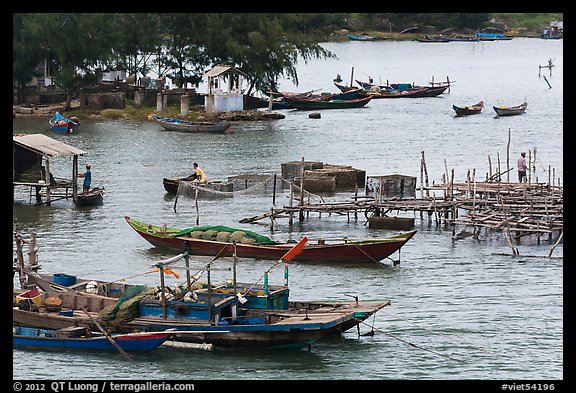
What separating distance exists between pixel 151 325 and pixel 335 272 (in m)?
8.91

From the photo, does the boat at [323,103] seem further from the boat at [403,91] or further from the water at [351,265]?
the boat at [403,91]

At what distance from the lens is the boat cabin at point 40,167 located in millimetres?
43719

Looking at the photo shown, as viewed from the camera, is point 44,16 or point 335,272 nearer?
point 335,272

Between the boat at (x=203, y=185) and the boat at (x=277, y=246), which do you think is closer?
the boat at (x=277, y=246)

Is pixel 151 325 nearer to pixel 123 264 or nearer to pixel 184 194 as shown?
pixel 123 264

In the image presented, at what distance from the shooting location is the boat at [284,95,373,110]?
→ 81812 mm

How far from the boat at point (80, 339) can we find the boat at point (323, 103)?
184ft

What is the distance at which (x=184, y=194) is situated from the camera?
150 ft

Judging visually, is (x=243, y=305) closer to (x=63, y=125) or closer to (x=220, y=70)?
(x=63, y=125)

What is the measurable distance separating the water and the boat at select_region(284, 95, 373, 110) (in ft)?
3.83

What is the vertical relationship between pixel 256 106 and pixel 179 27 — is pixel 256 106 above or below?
below

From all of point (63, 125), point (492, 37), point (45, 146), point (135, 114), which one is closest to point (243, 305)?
point (45, 146)

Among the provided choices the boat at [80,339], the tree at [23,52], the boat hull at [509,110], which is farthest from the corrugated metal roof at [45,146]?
the boat hull at [509,110]

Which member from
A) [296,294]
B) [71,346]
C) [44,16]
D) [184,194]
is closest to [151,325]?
[71,346]
